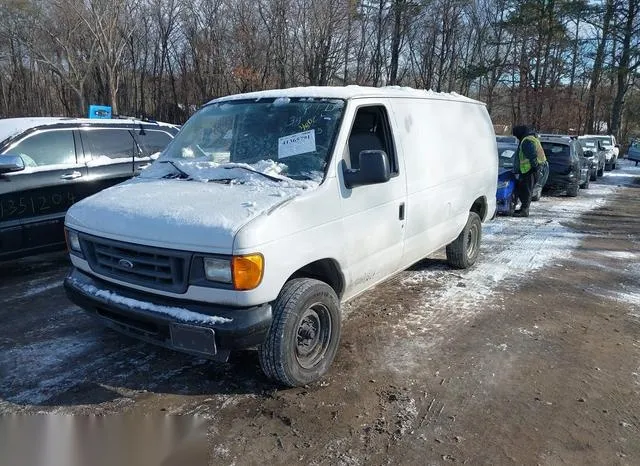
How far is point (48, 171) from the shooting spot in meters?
6.16

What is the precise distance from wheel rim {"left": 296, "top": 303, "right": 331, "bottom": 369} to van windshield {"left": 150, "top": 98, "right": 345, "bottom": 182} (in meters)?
0.98

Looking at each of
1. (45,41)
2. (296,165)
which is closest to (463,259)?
(296,165)

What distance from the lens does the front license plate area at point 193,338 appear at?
303 cm

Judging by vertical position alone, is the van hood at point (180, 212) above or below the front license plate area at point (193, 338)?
above

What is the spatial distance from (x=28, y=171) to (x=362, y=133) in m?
4.24

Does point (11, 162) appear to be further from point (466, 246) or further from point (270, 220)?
point (466, 246)

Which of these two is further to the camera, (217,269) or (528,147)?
(528,147)

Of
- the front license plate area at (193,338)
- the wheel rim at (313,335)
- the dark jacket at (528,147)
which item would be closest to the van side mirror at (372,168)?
the wheel rim at (313,335)

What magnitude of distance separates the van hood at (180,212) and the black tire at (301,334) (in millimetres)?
609

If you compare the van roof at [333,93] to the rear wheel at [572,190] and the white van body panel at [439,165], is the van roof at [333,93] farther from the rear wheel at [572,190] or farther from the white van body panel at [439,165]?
the rear wheel at [572,190]

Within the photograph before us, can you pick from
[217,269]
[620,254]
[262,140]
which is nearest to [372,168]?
[262,140]

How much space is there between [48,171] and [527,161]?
9089 mm

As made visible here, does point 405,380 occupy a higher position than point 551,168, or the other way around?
point 551,168

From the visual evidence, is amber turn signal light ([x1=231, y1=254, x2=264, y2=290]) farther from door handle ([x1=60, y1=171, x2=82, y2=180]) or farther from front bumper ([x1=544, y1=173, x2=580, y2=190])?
front bumper ([x1=544, y1=173, x2=580, y2=190])
